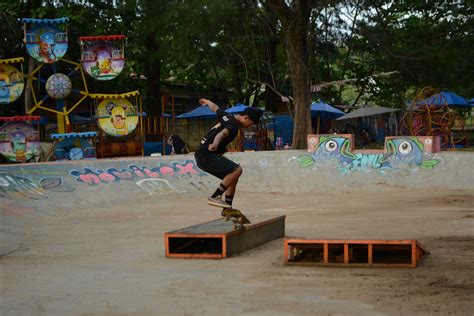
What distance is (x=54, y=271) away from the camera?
9148 mm

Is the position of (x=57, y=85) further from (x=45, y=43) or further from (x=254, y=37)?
(x=254, y=37)

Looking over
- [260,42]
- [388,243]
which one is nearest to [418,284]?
[388,243]

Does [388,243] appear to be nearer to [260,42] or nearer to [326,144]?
[326,144]

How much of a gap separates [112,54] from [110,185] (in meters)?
7.02

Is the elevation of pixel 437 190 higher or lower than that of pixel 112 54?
lower

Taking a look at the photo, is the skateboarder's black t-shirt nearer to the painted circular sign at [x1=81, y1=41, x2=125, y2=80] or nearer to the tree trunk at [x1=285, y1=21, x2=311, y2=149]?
the tree trunk at [x1=285, y1=21, x2=311, y2=149]

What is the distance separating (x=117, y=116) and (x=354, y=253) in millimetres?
17466

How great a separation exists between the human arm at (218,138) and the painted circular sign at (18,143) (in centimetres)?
1503

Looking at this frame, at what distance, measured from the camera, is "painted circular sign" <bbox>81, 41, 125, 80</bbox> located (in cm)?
2534

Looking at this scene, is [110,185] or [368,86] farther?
[368,86]

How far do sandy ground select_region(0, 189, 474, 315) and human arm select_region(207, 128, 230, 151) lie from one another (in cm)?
162

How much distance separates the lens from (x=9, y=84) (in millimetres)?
24719

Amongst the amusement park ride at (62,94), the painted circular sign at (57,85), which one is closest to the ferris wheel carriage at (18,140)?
the amusement park ride at (62,94)

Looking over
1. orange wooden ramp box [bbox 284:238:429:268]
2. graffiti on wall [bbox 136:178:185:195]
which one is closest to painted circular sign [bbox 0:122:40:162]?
graffiti on wall [bbox 136:178:185:195]
